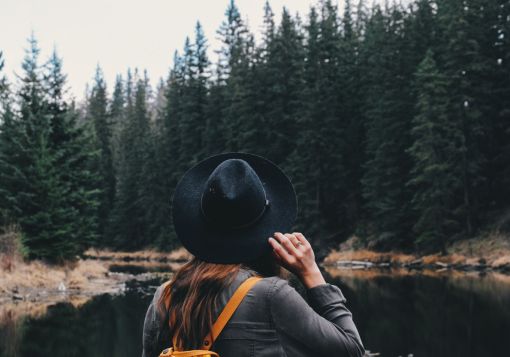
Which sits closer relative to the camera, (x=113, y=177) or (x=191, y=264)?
(x=191, y=264)

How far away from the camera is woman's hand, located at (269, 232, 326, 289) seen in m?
2.19

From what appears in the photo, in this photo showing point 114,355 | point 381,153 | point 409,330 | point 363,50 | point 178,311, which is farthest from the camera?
point 363,50

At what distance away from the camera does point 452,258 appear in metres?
32.3

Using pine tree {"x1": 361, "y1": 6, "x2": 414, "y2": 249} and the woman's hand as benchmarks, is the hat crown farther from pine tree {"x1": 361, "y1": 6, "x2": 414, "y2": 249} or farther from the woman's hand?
pine tree {"x1": 361, "y1": 6, "x2": 414, "y2": 249}

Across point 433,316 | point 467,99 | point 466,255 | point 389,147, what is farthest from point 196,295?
point 389,147

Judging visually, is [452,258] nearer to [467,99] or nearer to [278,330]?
[467,99]

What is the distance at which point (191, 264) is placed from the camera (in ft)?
7.69

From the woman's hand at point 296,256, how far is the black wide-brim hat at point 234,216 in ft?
0.15

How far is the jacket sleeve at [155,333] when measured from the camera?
91.4 inches

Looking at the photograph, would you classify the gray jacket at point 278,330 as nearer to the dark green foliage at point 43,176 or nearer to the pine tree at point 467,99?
the dark green foliage at point 43,176

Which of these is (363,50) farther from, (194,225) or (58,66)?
(194,225)

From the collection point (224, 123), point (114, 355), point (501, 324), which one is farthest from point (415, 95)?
point (114, 355)

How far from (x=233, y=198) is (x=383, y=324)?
11990mm

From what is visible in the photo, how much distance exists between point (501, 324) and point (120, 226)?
51.6m
